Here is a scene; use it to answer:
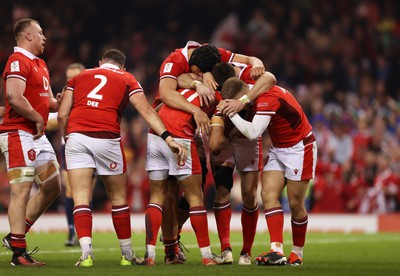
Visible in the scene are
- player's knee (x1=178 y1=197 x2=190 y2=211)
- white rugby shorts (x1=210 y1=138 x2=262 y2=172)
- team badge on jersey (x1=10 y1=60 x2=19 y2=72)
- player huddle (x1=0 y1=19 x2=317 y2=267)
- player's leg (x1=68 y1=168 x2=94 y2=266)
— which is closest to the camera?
player's leg (x1=68 y1=168 x2=94 y2=266)

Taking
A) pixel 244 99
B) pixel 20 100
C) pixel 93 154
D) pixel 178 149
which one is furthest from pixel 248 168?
pixel 20 100

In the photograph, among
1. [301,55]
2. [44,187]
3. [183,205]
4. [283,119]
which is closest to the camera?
[283,119]

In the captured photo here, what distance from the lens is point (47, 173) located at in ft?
33.0

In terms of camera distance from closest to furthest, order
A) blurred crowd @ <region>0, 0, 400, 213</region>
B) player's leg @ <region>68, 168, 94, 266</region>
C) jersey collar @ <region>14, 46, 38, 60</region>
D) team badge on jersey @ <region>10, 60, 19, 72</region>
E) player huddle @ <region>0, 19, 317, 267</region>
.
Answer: player's leg @ <region>68, 168, 94, 266</region>
player huddle @ <region>0, 19, 317, 267</region>
team badge on jersey @ <region>10, 60, 19, 72</region>
jersey collar @ <region>14, 46, 38, 60</region>
blurred crowd @ <region>0, 0, 400, 213</region>

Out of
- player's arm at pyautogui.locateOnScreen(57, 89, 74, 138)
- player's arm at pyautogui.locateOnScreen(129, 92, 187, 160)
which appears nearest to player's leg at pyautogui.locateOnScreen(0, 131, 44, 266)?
player's arm at pyautogui.locateOnScreen(57, 89, 74, 138)

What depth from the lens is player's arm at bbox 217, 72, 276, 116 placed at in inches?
374

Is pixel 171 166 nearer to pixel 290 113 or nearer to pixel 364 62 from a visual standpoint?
pixel 290 113

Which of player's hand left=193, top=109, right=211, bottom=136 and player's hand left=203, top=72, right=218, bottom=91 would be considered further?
player's hand left=203, top=72, right=218, bottom=91

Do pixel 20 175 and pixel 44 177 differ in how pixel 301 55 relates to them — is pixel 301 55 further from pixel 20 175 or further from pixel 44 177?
pixel 20 175

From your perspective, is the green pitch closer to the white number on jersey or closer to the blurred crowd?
the white number on jersey

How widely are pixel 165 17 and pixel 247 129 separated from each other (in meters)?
16.3

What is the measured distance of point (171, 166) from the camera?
9.55 metres

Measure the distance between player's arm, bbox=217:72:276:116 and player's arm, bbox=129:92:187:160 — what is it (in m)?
0.65

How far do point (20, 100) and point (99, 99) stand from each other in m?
0.85
